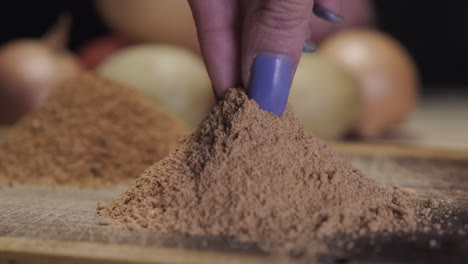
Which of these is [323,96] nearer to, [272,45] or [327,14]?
[327,14]

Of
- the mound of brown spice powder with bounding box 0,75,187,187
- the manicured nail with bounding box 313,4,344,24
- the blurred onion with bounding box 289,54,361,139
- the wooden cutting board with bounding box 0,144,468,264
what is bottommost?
the wooden cutting board with bounding box 0,144,468,264

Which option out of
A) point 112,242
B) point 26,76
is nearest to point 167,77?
point 26,76

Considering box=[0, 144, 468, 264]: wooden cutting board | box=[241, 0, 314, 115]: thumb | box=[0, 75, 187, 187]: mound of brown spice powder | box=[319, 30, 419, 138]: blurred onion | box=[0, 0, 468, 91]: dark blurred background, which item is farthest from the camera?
box=[0, 0, 468, 91]: dark blurred background

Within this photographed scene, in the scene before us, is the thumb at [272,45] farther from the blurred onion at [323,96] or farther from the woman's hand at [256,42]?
the blurred onion at [323,96]

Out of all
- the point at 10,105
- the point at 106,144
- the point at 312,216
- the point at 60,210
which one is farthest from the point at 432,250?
the point at 10,105

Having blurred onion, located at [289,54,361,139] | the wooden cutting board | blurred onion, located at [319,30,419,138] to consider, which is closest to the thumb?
the wooden cutting board

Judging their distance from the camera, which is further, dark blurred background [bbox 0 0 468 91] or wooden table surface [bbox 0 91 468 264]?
dark blurred background [bbox 0 0 468 91]

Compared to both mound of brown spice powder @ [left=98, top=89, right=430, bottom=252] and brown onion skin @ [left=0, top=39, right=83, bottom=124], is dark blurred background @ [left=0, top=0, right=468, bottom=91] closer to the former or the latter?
brown onion skin @ [left=0, top=39, right=83, bottom=124]
